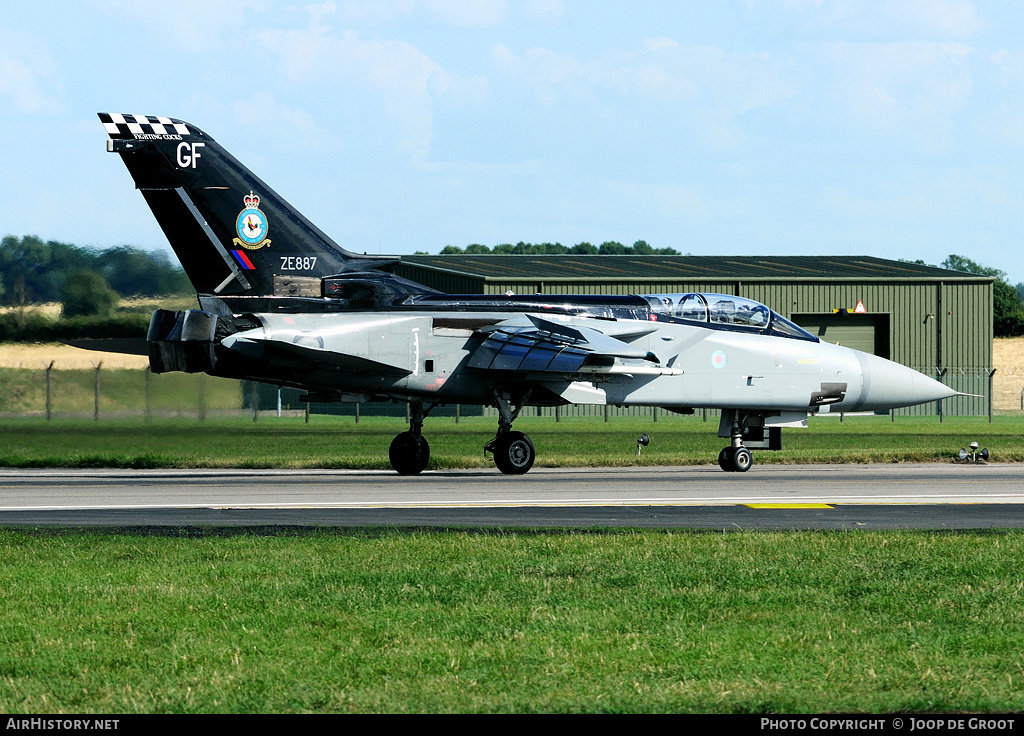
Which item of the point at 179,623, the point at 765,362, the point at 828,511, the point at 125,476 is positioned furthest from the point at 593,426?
the point at 179,623

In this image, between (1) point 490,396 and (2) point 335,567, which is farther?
(1) point 490,396

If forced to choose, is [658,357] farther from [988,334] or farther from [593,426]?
[988,334]

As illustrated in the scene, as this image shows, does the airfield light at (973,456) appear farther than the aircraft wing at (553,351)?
Yes

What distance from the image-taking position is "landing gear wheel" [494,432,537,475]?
22.9m

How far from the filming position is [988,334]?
5728cm

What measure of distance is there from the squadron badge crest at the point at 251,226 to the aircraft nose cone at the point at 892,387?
1265cm

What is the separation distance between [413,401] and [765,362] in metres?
7.19

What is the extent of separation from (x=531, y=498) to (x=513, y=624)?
961cm

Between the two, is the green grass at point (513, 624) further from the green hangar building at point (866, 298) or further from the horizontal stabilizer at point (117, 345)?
the green hangar building at point (866, 298)

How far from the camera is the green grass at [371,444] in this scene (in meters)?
23.8

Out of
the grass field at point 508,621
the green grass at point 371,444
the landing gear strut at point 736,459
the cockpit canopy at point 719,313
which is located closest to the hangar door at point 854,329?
the green grass at point 371,444

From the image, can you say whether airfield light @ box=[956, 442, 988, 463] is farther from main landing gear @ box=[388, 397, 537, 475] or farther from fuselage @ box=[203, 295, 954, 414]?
main landing gear @ box=[388, 397, 537, 475]

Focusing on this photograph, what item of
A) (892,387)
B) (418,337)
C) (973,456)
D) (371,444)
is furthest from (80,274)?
(973,456)

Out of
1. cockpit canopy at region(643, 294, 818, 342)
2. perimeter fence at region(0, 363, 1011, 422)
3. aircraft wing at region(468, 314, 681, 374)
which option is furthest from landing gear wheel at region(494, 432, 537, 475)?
perimeter fence at region(0, 363, 1011, 422)
